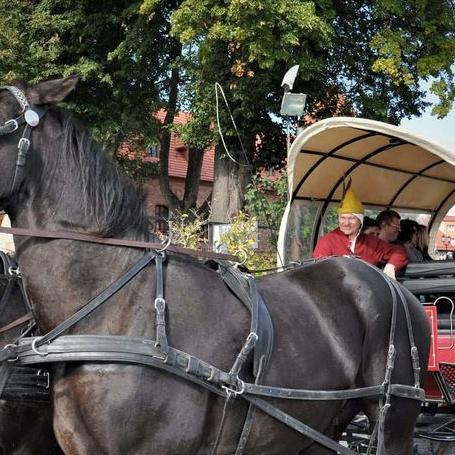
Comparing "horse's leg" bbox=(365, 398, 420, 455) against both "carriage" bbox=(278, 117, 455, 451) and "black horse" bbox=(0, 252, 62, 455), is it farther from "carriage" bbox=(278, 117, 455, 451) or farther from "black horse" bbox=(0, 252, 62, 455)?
"black horse" bbox=(0, 252, 62, 455)

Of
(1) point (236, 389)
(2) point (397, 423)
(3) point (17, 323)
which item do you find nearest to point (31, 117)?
(3) point (17, 323)

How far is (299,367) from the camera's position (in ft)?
9.88

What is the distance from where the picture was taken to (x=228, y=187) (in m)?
13.8

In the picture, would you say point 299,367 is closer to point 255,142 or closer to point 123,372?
point 123,372

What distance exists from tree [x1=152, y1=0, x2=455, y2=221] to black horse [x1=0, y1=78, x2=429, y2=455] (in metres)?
9.10

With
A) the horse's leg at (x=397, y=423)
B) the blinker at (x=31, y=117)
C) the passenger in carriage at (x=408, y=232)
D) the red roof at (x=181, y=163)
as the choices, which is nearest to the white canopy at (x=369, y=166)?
the passenger in carriage at (x=408, y=232)

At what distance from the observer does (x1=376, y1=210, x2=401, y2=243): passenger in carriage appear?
5809 millimetres

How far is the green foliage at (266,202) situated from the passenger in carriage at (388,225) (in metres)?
6.09

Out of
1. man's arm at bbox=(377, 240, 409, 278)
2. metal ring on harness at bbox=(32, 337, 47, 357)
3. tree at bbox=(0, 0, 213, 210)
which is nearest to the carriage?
man's arm at bbox=(377, 240, 409, 278)

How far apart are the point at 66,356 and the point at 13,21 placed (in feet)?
41.7

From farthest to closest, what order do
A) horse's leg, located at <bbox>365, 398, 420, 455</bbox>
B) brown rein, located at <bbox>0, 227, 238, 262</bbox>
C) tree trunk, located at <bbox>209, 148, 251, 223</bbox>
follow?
tree trunk, located at <bbox>209, 148, 251, 223</bbox> < horse's leg, located at <bbox>365, 398, 420, 455</bbox> < brown rein, located at <bbox>0, 227, 238, 262</bbox>

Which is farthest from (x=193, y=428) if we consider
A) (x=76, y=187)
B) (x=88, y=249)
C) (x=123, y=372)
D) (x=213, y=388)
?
(x=76, y=187)

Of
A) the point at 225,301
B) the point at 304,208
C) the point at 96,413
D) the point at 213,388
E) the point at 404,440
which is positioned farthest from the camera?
the point at 304,208

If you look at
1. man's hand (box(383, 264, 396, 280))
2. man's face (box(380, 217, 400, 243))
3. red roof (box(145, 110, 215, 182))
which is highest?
red roof (box(145, 110, 215, 182))
